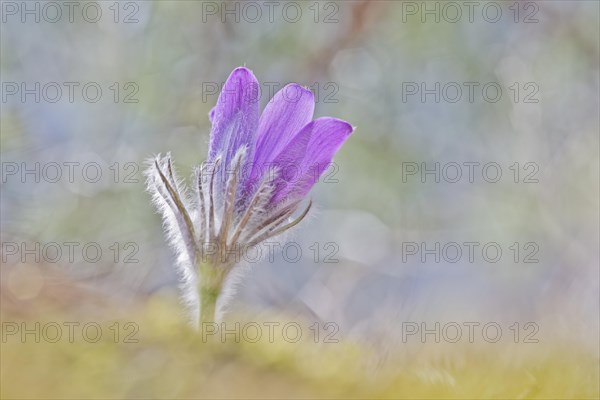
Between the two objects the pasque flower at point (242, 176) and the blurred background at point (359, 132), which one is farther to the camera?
the blurred background at point (359, 132)

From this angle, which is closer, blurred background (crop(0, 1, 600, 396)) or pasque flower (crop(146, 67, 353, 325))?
pasque flower (crop(146, 67, 353, 325))

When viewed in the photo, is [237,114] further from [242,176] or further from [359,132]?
[359,132]

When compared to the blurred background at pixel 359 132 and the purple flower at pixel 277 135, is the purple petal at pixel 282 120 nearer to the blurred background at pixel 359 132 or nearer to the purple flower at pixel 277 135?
the purple flower at pixel 277 135

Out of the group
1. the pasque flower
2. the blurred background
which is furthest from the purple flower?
the blurred background

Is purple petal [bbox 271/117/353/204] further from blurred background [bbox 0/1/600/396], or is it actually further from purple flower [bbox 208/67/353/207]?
blurred background [bbox 0/1/600/396]

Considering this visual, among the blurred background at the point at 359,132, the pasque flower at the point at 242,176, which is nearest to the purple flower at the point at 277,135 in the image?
the pasque flower at the point at 242,176

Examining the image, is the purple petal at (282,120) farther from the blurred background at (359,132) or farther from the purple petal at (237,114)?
the blurred background at (359,132)
